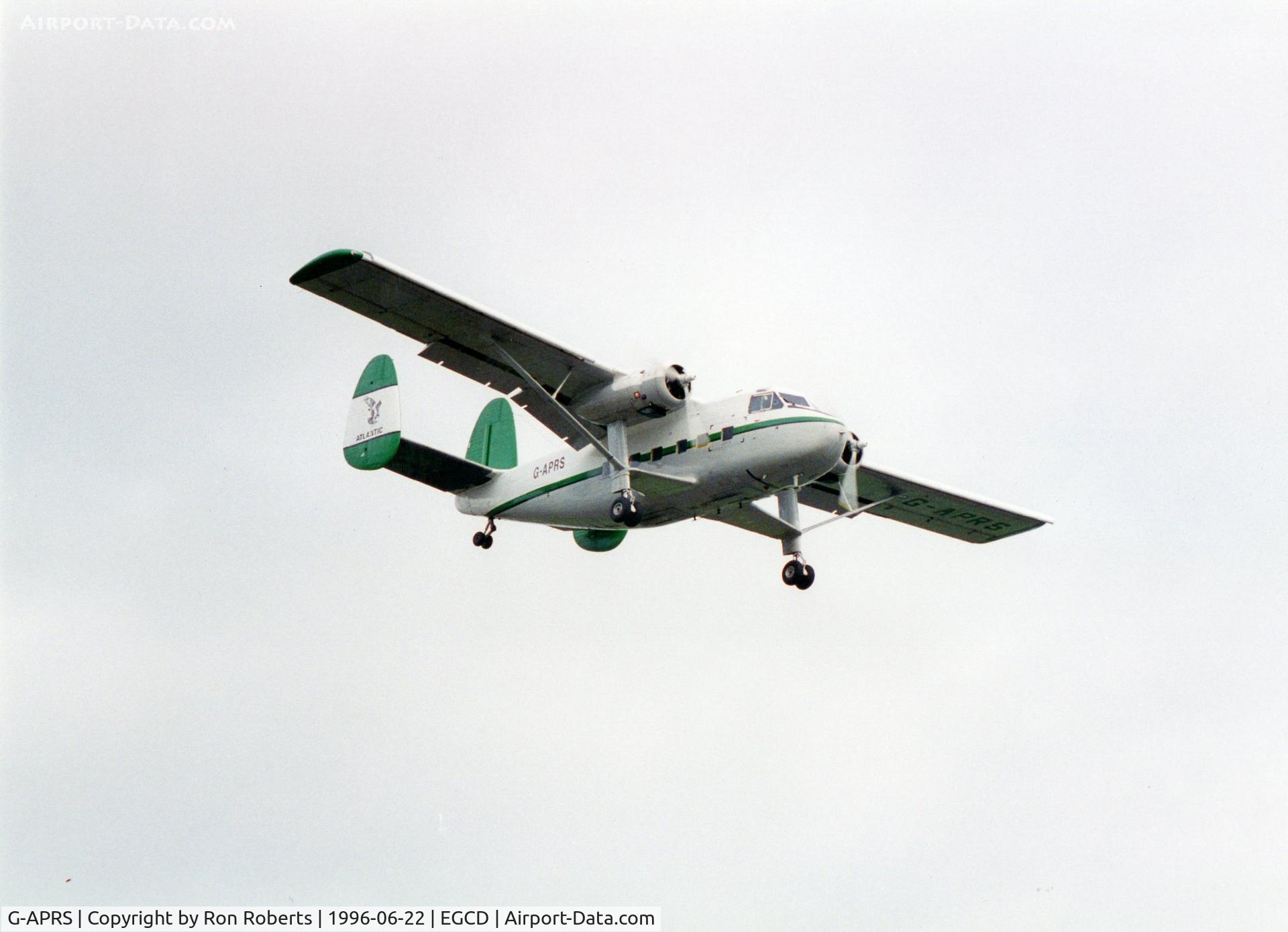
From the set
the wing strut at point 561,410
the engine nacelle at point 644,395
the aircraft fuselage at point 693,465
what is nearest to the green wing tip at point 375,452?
the aircraft fuselage at point 693,465

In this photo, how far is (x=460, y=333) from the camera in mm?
32719

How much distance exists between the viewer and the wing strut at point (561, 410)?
32688 mm

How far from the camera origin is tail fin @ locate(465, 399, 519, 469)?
1471 inches

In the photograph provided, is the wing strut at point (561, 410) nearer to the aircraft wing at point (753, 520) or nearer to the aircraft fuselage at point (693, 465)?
the aircraft fuselage at point (693, 465)

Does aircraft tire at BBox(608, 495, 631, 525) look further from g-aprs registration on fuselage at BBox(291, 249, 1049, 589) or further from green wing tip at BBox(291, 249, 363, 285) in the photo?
green wing tip at BBox(291, 249, 363, 285)

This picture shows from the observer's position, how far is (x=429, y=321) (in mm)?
32469

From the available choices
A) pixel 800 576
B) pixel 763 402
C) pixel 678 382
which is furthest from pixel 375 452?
pixel 800 576

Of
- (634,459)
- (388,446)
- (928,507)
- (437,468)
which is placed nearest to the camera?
(634,459)

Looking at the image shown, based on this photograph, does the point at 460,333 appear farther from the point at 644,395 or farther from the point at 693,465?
the point at 693,465

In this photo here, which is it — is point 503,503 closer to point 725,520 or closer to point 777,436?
point 725,520

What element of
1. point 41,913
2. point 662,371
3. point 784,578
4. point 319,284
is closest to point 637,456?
point 662,371

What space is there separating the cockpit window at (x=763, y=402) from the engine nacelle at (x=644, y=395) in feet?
4.76

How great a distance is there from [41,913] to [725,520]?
16107mm

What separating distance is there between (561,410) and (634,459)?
5.87 feet
